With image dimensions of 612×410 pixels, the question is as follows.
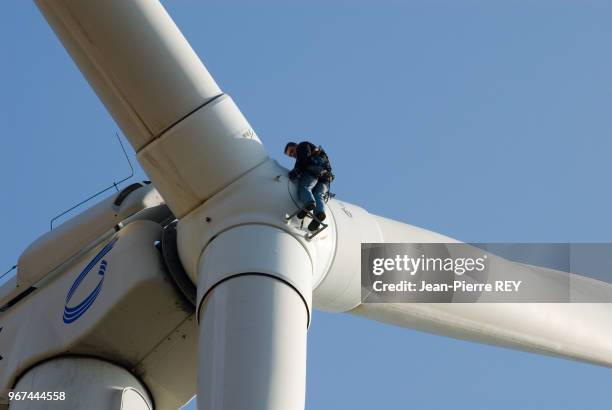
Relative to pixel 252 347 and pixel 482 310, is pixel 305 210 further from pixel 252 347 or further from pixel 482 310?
pixel 482 310

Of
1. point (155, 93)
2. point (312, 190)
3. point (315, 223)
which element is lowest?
point (315, 223)

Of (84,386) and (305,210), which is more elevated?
(305,210)

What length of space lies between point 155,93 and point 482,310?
171 inches

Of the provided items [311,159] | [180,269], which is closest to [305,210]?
[311,159]

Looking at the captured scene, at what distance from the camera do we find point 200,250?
12305 millimetres

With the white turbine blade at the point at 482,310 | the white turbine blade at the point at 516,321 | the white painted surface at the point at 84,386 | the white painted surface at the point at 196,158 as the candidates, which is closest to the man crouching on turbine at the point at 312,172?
the white painted surface at the point at 196,158

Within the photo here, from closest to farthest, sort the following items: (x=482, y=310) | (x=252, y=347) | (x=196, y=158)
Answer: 1. (x=252, y=347)
2. (x=196, y=158)
3. (x=482, y=310)

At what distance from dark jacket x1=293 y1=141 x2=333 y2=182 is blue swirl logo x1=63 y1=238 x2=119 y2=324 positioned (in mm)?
2202

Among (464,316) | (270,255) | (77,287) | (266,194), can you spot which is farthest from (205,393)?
(464,316)

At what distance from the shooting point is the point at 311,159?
12.6 meters
